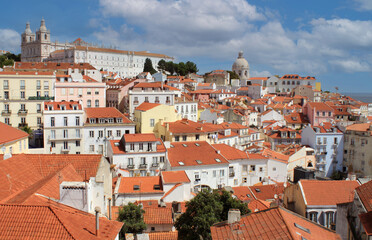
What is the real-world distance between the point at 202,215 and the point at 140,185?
13.2 meters

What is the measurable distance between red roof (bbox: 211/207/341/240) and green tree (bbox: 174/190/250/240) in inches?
228

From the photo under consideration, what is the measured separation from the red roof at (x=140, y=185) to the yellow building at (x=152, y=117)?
18013 mm

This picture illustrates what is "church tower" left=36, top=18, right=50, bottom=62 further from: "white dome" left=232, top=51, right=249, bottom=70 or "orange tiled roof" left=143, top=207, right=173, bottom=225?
"orange tiled roof" left=143, top=207, right=173, bottom=225

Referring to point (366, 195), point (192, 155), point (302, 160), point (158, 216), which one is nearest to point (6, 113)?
point (192, 155)

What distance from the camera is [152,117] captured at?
53.8 metres

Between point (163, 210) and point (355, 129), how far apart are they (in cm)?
4582

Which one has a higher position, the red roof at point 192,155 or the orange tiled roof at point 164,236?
the red roof at point 192,155

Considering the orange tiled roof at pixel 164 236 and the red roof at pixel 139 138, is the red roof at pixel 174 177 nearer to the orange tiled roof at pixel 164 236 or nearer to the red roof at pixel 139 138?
the red roof at pixel 139 138

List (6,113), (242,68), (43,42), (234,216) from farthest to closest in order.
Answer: (242,68)
(43,42)
(6,113)
(234,216)

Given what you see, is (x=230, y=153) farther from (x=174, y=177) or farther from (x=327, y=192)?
(x=327, y=192)

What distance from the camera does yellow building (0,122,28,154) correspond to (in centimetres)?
3124

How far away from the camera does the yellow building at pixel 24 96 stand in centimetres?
5450

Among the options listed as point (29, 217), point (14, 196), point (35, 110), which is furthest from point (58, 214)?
point (35, 110)

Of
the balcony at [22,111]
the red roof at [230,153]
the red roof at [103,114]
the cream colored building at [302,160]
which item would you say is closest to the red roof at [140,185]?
the red roof at [230,153]
